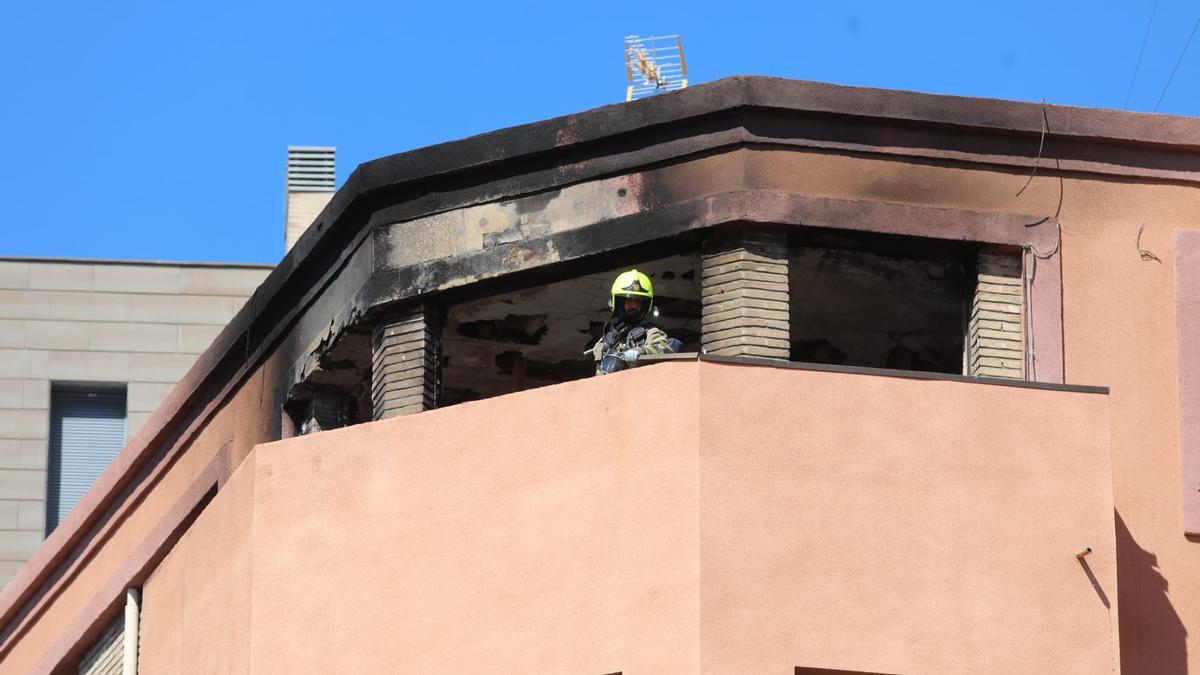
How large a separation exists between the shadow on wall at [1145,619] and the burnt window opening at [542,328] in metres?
3.63

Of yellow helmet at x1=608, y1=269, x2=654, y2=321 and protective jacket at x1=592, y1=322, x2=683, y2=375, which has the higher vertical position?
yellow helmet at x1=608, y1=269, x2=654, y2=321

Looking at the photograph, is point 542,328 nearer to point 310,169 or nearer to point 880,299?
point 880,299

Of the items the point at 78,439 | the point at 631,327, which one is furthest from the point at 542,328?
the point at 78,439

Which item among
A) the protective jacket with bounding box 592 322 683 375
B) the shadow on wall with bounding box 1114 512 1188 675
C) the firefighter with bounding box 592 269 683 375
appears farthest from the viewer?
the firefighter with bounding box 592 269 683 375

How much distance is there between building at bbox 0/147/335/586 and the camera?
3334 cm

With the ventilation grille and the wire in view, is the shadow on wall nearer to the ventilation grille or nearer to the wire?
the wire

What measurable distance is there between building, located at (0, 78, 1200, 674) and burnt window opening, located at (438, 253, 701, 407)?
0.04 metres

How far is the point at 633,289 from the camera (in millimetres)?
17609

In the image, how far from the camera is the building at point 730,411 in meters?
→ 15.8

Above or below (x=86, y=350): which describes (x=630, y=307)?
below

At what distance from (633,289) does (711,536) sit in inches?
101

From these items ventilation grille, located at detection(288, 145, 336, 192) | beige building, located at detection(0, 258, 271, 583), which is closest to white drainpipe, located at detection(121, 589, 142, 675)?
beige building, located at detection(0, 258, 271, 583)

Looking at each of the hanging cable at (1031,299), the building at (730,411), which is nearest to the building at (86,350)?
the building at (730,411)

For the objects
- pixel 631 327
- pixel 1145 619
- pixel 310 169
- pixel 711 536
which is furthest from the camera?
pixel 310 169
